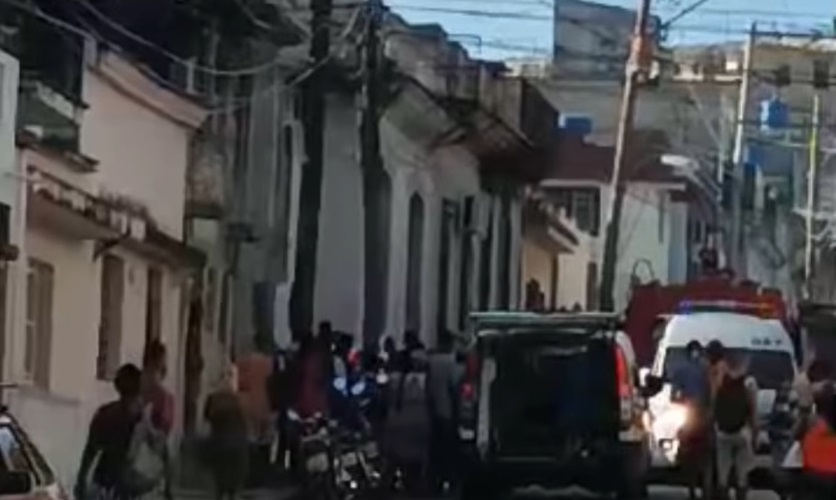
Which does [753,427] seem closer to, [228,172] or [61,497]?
[228,172]

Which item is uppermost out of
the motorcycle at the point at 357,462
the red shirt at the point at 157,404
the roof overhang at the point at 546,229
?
the roof overhang at the point at 546,229

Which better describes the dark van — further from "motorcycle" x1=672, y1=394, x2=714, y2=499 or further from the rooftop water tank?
the rooftop water tank

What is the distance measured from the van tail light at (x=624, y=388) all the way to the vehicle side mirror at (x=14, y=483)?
13.3 metres

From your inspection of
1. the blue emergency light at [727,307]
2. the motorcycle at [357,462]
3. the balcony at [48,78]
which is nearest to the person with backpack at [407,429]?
the motorcycle at [357,462]

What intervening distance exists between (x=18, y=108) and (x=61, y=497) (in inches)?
377

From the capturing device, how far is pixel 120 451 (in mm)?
17688

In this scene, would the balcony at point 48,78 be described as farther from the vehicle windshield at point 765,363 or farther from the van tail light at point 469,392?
the vehicle windshield at point 765,363

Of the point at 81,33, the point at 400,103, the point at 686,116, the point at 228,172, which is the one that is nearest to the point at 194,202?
the point at 228,172

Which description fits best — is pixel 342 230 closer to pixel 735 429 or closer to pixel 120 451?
pixel 735 429

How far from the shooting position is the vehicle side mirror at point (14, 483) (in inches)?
500

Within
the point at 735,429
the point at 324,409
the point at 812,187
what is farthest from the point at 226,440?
the point at 812,187

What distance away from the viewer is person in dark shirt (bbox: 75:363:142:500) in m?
17.6

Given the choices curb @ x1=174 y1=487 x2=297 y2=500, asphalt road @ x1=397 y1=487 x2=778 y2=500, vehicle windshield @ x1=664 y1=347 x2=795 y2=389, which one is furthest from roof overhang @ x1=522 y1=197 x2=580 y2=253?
curb @ x1=174 y1=487 x2=297 y2=500

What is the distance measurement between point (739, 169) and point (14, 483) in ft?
207
